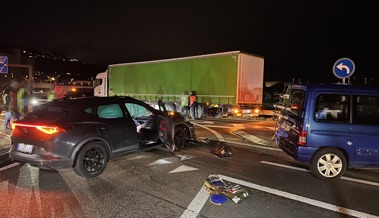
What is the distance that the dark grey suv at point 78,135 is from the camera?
16.5ft

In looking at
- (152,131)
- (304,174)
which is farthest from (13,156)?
(304,174)

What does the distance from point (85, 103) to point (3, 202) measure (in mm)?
2212

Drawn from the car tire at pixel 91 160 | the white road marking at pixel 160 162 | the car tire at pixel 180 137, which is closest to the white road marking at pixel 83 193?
the car tire at pixel 91 160

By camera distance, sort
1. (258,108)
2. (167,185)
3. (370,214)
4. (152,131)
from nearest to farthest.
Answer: (370,214) < (167,185) < (152,131) < (258,108)

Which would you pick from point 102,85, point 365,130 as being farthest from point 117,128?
point 102,85

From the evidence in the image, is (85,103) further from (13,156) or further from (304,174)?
(304,174)

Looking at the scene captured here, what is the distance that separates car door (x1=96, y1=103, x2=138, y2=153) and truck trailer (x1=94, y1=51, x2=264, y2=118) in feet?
29.0

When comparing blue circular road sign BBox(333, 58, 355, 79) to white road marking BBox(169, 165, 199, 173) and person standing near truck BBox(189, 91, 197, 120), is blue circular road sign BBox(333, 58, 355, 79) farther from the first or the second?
person standing near truck BBox(189, 91, 197, 120)

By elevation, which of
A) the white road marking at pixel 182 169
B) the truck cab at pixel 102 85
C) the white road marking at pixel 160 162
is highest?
the truck cab at pixel 102 85

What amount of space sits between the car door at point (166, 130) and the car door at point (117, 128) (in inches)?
29.9

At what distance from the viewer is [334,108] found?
559 centimetres

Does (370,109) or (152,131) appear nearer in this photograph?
(370,109)

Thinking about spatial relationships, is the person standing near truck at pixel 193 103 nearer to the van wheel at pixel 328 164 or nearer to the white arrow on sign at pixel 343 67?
Answer: the white arrow on sign at pixel 343 67

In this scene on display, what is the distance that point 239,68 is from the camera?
1400cm
